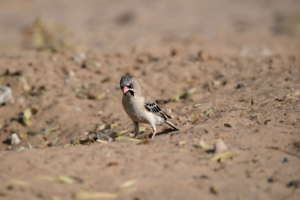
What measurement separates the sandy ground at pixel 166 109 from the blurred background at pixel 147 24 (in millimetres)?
167

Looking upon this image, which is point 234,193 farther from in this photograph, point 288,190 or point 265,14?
point 265,14

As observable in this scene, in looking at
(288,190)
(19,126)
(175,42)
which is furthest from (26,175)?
(175,42)

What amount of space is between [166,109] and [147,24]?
41.3 feet

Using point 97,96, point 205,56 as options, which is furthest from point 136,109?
point 205,56

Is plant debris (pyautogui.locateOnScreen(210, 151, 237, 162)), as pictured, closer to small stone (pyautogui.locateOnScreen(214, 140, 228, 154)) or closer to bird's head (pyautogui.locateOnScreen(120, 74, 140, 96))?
small stone (pyautogui.locateOnScreen(214, 140, 228, 154))

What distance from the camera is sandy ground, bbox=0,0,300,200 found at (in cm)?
371

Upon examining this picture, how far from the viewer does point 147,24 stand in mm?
19281

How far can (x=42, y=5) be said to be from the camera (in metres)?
25.8

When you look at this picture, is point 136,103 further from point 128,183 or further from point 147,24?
point 147,24

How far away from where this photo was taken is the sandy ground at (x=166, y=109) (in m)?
3.71

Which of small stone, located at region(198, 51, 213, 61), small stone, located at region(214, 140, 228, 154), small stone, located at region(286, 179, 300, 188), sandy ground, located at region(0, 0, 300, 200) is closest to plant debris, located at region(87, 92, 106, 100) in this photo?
sandy ground, located at region(0, 0, 300, 200)

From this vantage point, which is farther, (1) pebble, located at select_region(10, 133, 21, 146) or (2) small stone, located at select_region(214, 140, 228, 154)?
(1) pebble, located at select_region(10, 133, 21, 146)

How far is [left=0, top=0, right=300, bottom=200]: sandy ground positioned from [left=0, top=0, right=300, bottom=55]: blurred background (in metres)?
0.17

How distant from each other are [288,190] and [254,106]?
3.24 m
